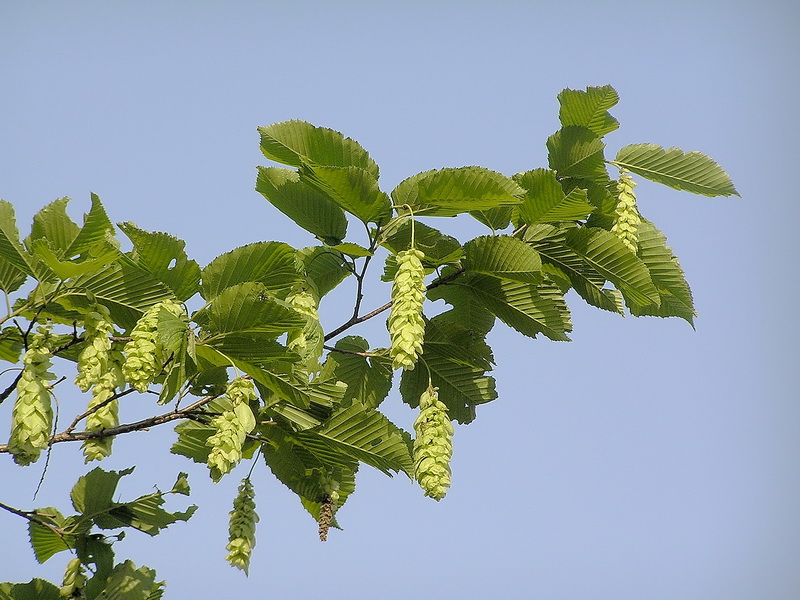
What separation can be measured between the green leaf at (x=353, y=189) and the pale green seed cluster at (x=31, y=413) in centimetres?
105

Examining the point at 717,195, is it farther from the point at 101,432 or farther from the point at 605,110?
the point at 101,432

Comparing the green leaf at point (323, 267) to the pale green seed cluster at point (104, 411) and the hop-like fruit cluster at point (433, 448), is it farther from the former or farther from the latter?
the pale green seed cluster at point (104, 411)

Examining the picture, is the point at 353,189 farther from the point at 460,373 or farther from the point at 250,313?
the point at 460,373

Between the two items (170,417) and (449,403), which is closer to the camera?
(170,417)

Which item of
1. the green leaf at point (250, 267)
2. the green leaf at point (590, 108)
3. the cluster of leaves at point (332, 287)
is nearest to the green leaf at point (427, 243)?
the cluster of leaves at point (332, 287)

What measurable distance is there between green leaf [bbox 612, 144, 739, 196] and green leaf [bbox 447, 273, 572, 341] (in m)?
0.75

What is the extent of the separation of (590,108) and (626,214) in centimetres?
45

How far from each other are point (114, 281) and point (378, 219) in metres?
0.94

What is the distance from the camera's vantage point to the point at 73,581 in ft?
11.7

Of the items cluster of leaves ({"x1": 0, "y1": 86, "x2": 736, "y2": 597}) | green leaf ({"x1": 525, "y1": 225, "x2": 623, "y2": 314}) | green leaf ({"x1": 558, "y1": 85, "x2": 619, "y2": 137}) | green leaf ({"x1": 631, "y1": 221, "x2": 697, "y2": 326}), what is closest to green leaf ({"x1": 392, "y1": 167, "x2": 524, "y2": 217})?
cluster of leaves ({"x1": 0, "y1": 86, "x2": 736, "y2": 597})

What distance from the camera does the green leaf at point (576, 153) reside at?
12.1ft

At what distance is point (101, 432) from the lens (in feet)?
9.68

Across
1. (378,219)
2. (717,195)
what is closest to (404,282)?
(378,219)

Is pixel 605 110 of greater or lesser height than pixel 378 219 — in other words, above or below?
above
